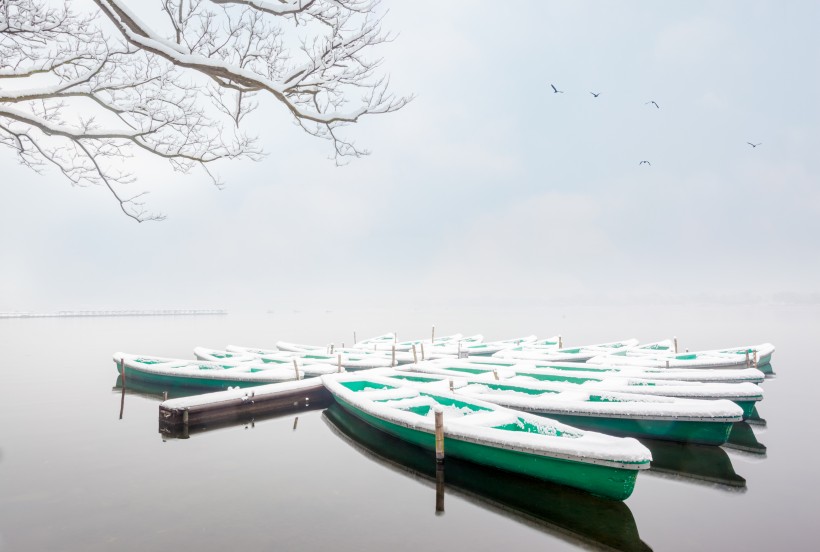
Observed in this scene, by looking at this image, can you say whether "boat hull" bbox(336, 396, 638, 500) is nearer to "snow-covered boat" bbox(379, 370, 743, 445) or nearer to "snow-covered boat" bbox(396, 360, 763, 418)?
"snow-covered boat" bbox(379, 370, 743, 445)

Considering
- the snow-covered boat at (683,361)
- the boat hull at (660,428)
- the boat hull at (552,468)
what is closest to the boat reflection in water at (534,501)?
the boat hull at (552,468)

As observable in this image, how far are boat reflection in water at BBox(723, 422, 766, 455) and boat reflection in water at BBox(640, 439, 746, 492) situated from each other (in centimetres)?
92

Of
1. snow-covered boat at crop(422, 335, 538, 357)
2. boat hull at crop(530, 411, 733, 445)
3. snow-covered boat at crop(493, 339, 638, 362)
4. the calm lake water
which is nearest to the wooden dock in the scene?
the calm lake water

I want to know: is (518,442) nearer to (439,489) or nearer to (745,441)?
(439,489)

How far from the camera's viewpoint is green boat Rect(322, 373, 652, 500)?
7.06 metres

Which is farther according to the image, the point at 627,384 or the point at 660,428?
the point at 627,384

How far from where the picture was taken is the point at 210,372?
17641 mm

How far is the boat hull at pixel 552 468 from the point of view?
7.11 meters

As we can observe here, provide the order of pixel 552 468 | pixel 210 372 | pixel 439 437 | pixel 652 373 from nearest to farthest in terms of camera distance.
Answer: pixel 552 468, pixel 439 437, pixel 652 373, pixel 210 372

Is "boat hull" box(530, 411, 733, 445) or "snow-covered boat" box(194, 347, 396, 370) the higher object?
"snow-covered boat" box(194, 347, 396, 370)

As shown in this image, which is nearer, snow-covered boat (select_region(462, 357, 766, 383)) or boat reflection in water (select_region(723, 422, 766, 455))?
boat reflection in water (select_region(723, 422, 766, 455))

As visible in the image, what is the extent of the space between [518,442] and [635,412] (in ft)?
13.5

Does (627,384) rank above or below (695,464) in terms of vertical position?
above

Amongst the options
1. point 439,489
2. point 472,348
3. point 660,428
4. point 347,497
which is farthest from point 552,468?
point 472,348
